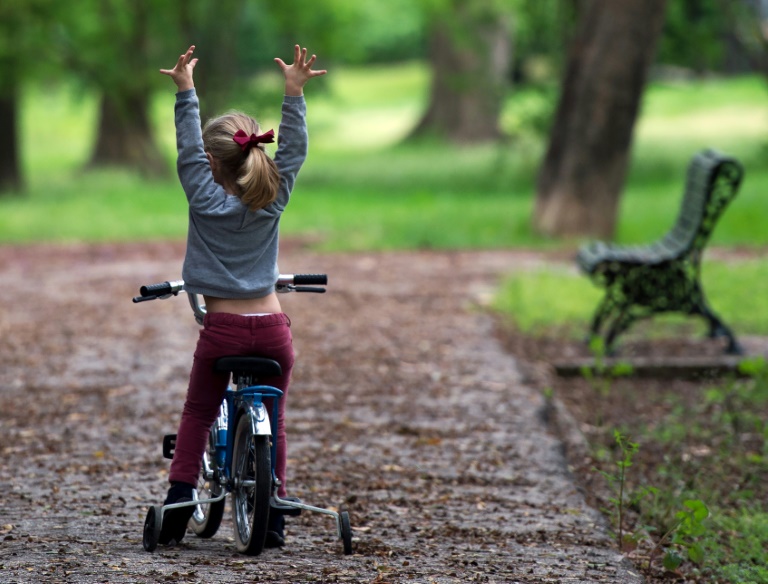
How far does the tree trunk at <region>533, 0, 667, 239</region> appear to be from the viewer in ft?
51.5

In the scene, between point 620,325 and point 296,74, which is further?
point 620,325

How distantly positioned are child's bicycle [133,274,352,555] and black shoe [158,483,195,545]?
1.7 inches

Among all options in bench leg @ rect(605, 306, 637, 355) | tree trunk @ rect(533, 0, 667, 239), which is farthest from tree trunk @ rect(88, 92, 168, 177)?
bench leg @ rect(605, 306, 637, 355)

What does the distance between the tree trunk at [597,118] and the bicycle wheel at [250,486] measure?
11.8 m

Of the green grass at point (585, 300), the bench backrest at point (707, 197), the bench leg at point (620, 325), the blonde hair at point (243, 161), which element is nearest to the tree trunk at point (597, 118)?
the green grass at point (585, 300)

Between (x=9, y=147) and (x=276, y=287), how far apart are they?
21227 mm

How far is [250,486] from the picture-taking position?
15.5 ft

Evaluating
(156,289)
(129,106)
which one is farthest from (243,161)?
(129,106)

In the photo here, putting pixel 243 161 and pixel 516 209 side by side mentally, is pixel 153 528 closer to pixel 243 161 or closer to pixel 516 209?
pixel 243 161

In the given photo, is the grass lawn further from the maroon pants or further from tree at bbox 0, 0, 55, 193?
the maroon pants

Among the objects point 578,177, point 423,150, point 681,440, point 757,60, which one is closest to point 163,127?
point 423,150

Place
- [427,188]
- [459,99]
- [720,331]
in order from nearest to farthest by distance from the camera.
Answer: [720,331]
[427,188]
[459,99]

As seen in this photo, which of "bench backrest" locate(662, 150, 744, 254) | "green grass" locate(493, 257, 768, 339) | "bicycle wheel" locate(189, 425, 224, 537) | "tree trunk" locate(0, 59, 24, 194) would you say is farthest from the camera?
"tree trunk" locate(0, 59, 24, 194)

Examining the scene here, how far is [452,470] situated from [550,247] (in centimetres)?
1030
